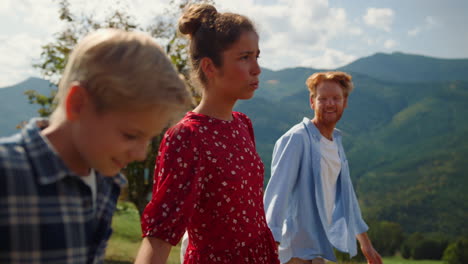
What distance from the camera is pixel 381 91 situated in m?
104

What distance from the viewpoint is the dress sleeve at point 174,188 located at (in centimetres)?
186

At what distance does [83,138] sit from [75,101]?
117 mm

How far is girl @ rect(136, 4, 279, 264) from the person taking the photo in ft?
6.29

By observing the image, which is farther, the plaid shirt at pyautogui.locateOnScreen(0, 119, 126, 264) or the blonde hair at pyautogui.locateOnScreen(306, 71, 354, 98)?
the blonde hair at pyautogui.locateOnScreen(306, 71, 354, 98)

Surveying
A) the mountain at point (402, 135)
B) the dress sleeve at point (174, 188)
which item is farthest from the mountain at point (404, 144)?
the dress sleeve at point (174, 188)

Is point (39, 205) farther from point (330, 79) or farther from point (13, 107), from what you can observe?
point (13, 107)

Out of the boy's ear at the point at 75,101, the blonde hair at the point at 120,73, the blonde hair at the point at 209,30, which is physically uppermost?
the blonde hair at the point at 209,30

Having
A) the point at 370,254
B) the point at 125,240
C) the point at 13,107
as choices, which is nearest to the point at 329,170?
the point at 370,254

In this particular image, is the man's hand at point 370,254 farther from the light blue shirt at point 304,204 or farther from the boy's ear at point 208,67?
the boy's ear at point 208,67

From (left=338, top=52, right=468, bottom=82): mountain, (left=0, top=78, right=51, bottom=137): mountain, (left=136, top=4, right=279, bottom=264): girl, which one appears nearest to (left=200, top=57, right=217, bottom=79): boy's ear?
(left=136, top=4, right=279, bottom=264): girl

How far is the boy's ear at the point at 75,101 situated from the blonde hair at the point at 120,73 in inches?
0.9

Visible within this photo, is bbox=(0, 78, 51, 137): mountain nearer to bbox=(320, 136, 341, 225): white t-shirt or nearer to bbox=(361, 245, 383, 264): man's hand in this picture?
bbox=(320, 136, 341, 225): white t-shirt

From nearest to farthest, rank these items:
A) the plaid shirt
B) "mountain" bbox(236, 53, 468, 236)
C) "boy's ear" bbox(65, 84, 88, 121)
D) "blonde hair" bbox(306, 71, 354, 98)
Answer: the plaid shirt, "boy's ear" bbox(65, 84, 88, 121), "blonde hair" bbox(306, 71, 354, 98), "mountain" bbox(236, 53, 468, 236)

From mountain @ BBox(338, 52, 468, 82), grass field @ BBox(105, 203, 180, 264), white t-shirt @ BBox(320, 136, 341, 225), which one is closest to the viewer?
white t-shirt @ BBox(320, 136, 341, 225)
